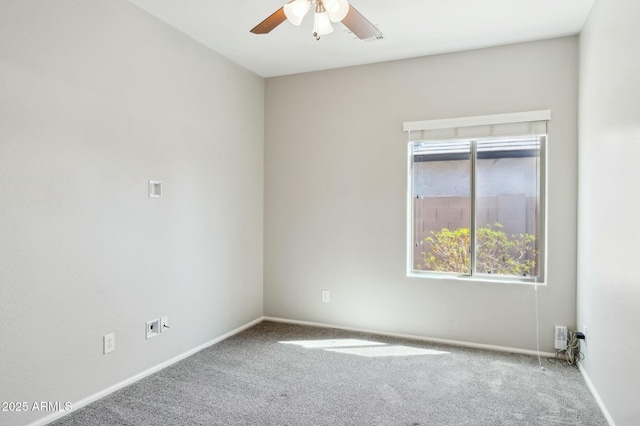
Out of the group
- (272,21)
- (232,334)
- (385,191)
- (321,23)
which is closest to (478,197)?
(385,191)

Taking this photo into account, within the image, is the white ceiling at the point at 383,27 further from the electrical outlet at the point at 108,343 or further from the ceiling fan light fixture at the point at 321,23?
the electrical outlet at the point at 108,343

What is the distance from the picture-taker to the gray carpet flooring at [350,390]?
2.21 metres

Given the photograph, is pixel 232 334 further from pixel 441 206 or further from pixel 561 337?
pixel 561 337

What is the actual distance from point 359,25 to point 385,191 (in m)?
1.79

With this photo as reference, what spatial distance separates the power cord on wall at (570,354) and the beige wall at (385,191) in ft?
0.34

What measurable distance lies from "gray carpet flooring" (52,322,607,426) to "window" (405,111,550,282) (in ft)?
2.59

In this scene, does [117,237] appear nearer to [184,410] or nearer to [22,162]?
[22,162]

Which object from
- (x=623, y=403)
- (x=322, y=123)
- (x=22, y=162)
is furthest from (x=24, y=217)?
(x=623, y=403)

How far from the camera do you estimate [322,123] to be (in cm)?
393

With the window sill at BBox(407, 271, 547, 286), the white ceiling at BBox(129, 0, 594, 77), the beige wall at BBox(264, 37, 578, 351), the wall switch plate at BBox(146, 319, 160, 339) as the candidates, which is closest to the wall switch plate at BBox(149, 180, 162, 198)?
the wall switch plate at BBox(146, 319, 160, 339)

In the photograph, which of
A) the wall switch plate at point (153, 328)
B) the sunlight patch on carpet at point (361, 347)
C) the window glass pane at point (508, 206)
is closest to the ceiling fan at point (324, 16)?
the window glass pane at point (508, 206)

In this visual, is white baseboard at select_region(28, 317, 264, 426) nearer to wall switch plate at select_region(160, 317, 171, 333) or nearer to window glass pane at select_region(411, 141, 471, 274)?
wall switch plate at select_region(160, 317, 171, 333)

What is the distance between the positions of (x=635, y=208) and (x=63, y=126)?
10.2ft

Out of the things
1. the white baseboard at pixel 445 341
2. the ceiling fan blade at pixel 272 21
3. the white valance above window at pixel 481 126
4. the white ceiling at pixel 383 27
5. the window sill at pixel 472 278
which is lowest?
the white baseboard at pixel 445 341
